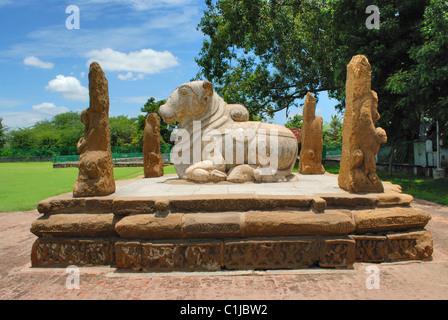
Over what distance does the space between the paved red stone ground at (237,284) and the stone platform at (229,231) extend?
0.13 m

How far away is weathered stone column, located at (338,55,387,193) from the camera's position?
3.53 meters

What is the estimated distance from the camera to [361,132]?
3.55 metres

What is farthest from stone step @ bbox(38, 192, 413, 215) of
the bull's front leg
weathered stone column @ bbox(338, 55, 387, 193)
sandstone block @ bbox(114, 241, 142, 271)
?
the bull's front leg

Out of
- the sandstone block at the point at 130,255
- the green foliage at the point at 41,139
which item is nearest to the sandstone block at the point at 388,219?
the sandstone block at the point at 130,255

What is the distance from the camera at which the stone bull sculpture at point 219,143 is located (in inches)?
181

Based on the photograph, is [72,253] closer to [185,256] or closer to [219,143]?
[185,256]

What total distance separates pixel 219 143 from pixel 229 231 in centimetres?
183

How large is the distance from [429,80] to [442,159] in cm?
727

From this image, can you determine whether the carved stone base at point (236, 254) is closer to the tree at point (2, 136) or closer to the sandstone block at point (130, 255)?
the sandstone block at point (130, 255)

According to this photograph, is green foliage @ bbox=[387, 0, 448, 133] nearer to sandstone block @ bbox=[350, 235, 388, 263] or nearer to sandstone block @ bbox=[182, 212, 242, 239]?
sandstone block @ bbox=[350, 235, 388, 263]

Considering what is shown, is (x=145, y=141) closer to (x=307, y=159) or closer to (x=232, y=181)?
(x=232, y=181)

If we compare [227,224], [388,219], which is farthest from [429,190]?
[227,224]

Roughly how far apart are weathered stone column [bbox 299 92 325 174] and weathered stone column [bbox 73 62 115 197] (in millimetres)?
3527

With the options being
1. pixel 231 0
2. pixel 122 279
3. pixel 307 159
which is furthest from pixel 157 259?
pixel 231 0
